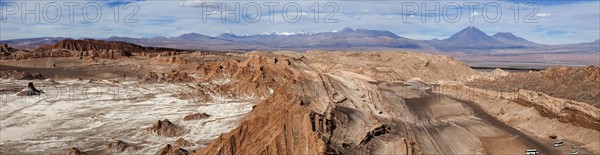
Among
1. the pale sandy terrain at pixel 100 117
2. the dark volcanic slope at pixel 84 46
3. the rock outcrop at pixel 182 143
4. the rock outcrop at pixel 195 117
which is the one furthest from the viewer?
the dark volcanic slope at pixel 84 46

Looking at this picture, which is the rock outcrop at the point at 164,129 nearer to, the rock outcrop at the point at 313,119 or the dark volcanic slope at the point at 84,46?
the rock outcrop at the point at 313,119

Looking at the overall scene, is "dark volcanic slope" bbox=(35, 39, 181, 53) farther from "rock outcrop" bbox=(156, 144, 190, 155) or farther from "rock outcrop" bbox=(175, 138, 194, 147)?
"rock outcrop" bbox=(156, 144, 190, 155)

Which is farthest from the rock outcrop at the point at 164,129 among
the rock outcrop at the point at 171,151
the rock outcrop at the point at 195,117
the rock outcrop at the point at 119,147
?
the rock outcrop at the point at 171,151

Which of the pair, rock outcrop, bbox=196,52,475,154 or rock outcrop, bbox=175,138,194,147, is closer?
rock outcrop, bbox=196,52,475,154

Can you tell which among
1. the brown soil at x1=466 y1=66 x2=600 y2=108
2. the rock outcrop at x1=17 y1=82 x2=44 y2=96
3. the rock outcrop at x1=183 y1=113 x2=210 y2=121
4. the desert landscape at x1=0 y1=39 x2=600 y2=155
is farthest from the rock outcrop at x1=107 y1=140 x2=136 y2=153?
the brown soil at x1=466 y1=66 x2=600 y2=108

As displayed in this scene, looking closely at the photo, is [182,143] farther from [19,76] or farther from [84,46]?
[84,46]

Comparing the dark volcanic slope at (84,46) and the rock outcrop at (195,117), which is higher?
the dark volcanic slope at (84,46)

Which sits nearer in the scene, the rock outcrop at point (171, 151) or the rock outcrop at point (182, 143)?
the rock outcrop at point (171, 151)

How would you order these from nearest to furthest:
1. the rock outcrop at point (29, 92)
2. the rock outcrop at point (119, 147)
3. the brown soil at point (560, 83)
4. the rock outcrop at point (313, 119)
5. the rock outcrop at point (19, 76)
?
1. the rock outcrop at point (313, 119)
2. the rock outcrop at point (119, 147)
3. the brown soil at point (560, 83)
4. the rock outcrop at point (29, 92)
5. the rock outcrop at point (19, 76)

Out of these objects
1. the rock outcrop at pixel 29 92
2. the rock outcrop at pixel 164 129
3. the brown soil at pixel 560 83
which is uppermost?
the brown soil at pixel 560 83

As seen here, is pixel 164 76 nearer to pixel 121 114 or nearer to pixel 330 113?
pixel 121 114
